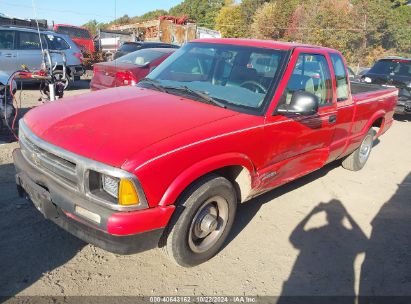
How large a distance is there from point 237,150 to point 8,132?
486cm

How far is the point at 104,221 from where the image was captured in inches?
101

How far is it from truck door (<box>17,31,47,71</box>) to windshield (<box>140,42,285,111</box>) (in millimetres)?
8240

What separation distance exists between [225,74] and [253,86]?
356mm

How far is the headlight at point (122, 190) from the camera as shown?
100.0 inches

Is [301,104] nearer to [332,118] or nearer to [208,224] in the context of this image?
[332,118]

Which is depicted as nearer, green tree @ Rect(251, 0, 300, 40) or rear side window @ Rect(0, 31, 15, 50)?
rear side window @ Rect(0, 31, 15, 50)

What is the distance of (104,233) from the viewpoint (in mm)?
2629

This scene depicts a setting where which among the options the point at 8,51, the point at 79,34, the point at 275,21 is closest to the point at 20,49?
the point at 8,51

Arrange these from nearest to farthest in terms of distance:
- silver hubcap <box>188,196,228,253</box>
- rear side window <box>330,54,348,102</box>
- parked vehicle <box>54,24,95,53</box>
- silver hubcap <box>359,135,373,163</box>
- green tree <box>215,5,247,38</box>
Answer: silver hubcap <box>188,196,228,253</box> → rear side window <box>330,54,348,102</box> → silver hubcap <box>359,135,373,163</box> → parked vehicle <box>54,24,95,53</box> → green tree <box>215,5,247,38</box>

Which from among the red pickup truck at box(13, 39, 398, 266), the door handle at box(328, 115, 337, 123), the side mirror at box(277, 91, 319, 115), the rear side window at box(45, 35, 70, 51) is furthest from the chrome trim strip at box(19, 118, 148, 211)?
the rear side window at box(45, 35, 70, 51)

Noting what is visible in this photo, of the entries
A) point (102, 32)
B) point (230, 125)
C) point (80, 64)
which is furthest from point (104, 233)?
point (102, 32)

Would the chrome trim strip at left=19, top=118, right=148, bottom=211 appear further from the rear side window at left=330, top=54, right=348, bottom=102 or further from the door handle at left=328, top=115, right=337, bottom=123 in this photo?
the rear side window at left=330, top=54, right=348, bottom=102

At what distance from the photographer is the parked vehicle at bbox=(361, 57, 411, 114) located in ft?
34.5

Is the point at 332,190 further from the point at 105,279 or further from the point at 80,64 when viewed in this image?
the point at 80,64
